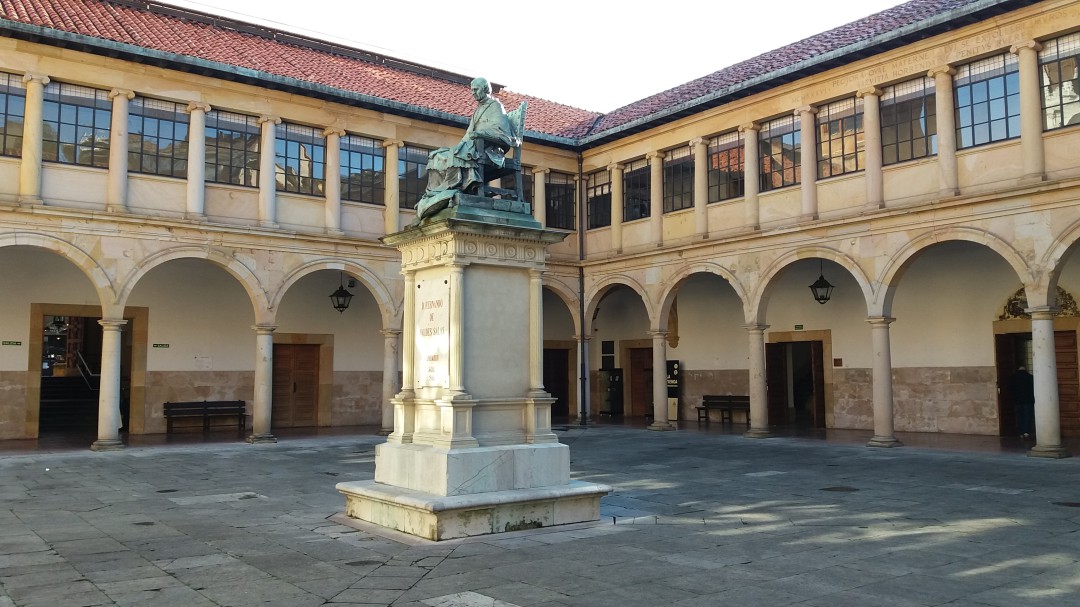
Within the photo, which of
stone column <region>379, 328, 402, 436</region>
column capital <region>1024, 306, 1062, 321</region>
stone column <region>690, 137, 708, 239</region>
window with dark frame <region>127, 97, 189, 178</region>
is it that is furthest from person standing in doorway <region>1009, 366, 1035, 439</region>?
window with dark frame <region>127, 97, 189, 178</region>

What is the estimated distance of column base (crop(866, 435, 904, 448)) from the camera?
1445 centimetres

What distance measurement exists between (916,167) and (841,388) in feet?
18.6

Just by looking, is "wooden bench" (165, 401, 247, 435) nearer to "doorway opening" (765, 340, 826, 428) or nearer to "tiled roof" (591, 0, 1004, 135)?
"tiled roof" (591, 0, 1004, 135)

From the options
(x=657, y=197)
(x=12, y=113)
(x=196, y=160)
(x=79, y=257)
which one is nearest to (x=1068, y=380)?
(x=657, y=197)

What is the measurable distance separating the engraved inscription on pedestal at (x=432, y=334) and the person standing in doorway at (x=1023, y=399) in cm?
1261

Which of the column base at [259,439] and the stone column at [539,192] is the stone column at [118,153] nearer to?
the column base at [259,439]

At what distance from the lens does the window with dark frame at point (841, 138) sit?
51.8 feet

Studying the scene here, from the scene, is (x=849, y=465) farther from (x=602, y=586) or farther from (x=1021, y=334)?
(x=602, y=586)

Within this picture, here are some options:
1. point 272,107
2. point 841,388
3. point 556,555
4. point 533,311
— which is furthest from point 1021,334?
point 272,107

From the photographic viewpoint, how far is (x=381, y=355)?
20.7 m

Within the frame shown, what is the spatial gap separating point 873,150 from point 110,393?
1406 cm

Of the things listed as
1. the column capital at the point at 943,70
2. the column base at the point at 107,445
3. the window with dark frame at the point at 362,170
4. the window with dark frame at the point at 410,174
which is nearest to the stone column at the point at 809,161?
the column capital at the point at 943,70

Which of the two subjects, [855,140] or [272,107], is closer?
[855,140]

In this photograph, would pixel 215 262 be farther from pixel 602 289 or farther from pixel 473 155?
pixel 473 155
